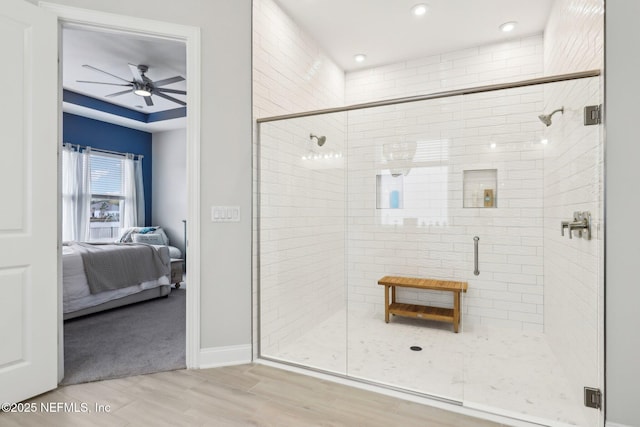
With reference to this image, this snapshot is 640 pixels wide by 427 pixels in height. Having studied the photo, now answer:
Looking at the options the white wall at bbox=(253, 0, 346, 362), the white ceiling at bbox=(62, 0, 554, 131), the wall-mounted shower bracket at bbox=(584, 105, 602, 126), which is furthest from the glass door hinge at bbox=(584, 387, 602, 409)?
the white ceiling at bbox=(62, 0, 554, 131)

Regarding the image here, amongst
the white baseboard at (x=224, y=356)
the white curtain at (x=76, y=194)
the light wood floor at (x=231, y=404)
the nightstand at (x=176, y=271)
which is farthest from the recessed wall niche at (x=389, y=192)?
the white curtain at (x=76, y=194)

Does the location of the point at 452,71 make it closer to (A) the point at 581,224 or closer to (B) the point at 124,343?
(A) the point at 581,224

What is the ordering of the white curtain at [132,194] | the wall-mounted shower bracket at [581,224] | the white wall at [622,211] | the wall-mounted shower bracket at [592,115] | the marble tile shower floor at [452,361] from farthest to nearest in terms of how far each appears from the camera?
the white curtain at [132,194] → the marble tile shower floor at [452,361] → the wall-mounted shower bracket at [581,224] → the wall-mounted shower bracket at [592,115] → the white wall at [622,211]

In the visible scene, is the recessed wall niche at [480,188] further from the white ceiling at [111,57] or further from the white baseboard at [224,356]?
the white ceiling at [111,57]

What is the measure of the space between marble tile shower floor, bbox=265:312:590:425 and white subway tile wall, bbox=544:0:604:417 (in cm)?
15

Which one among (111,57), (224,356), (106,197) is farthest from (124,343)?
(106,197)

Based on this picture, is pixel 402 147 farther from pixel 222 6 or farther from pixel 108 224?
pixel 108 224

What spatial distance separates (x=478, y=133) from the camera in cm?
250

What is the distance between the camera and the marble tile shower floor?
2.05 m

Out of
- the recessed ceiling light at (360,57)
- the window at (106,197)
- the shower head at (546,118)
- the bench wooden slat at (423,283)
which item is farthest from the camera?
the window at (106,197)

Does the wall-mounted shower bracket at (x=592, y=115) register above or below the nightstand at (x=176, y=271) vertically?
above

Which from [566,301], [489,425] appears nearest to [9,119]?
[489,425]

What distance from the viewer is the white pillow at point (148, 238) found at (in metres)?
6.22

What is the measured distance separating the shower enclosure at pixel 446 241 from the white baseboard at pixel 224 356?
14 cm
